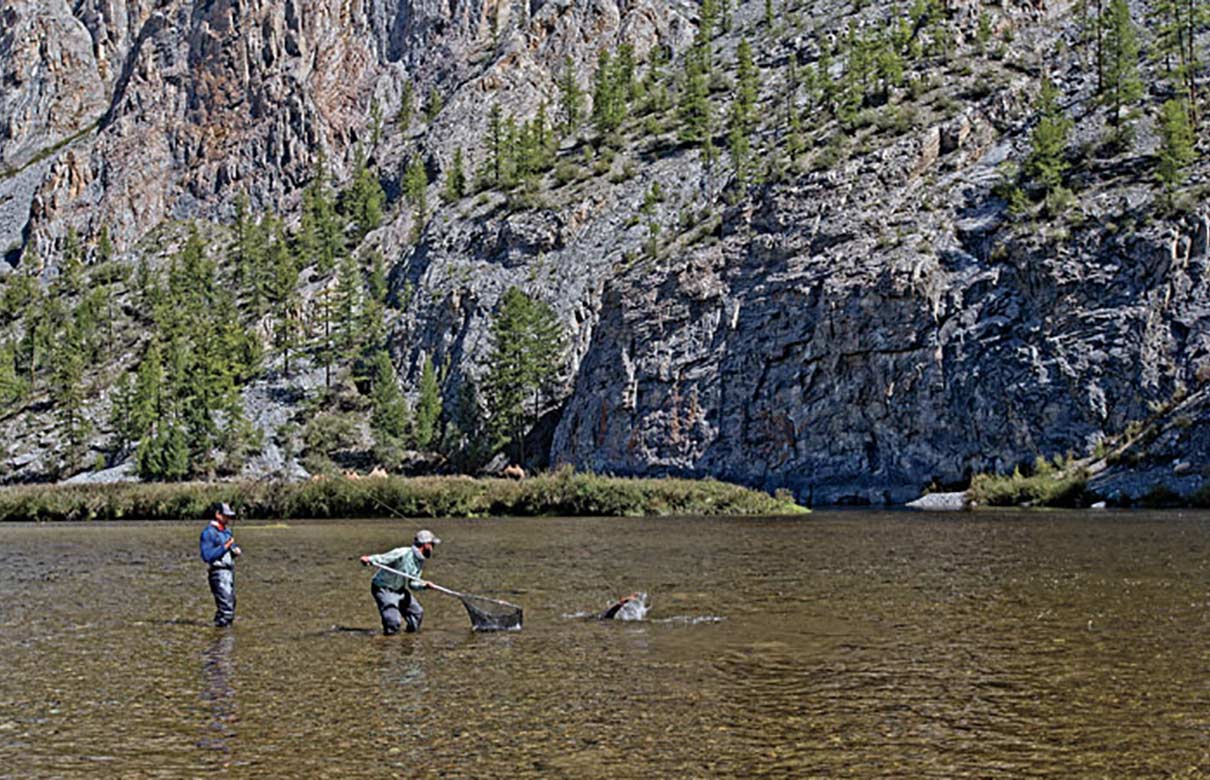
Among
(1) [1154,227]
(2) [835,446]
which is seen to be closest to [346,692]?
(2) [835,446]

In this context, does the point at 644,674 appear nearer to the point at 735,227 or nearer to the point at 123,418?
the point at 735,227

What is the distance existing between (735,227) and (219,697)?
8608 centimetres

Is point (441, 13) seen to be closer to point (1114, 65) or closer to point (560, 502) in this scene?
point (1114, 65)

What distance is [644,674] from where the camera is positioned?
16.4 metres

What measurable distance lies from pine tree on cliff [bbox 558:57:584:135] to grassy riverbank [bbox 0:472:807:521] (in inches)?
3320

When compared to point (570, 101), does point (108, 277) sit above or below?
below

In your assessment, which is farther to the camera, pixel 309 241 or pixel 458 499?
pixel 309 241

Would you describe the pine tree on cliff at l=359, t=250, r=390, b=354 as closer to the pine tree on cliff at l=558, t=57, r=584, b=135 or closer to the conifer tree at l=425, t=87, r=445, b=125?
the pine tree on cliff at l=558, t=57, r=584, b=135

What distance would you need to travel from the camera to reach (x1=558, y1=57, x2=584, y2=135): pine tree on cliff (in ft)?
475

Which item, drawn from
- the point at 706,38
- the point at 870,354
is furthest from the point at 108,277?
the point at 870,354

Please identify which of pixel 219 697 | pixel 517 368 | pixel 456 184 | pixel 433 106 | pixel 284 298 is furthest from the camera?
pixel 433 106

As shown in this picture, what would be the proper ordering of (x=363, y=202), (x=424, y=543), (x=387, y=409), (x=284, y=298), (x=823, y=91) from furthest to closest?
(x=363, y=202), (x=284, y=298), (x=823, y=91), (x=387, y=409), (x=424, y=543)

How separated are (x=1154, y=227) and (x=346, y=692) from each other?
7277cm

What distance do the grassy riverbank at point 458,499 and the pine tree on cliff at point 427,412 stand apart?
35914mm
